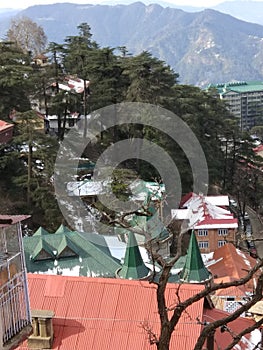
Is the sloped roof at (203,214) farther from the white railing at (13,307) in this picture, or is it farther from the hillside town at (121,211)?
the white railing at (13,307)

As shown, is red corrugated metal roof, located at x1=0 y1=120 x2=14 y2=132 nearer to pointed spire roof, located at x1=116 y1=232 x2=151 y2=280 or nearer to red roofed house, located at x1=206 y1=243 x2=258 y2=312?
pointed spire roof, located at x1=116 y1=232 x2=151 y2=280

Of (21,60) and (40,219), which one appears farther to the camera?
(21,60)

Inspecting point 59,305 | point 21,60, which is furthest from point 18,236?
point 21,60

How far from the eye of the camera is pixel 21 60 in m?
26.1

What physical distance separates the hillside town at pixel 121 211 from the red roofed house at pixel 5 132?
7 centimetres

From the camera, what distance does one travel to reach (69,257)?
14750 mm

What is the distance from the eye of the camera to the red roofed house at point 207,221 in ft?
80.2

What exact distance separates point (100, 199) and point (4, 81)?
5.54 m

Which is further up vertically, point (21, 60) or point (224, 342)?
point (21, 60)

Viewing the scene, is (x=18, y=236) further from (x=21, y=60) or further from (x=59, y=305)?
(x=21, y=60)

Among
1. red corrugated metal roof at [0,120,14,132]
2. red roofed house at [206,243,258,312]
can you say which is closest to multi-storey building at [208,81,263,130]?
red roofed house at [206,243,258,312]

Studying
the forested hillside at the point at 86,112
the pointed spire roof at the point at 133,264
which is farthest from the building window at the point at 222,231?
the pointed spire roof at the point at 133,264

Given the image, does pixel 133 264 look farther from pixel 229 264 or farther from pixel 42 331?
pixel 229 264

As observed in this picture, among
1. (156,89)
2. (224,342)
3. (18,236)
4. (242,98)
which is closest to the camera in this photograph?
(18,236)
